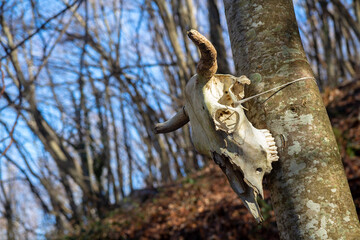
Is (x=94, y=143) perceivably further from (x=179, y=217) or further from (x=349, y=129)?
(x=349, y=129)

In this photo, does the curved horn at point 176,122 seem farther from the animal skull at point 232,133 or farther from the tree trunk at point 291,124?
the tree trunk at point 291,124

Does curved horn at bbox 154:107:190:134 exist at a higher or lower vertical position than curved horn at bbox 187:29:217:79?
lower

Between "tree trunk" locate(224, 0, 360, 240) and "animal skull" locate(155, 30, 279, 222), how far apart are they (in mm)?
73

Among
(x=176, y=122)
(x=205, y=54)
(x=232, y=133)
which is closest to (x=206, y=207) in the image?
(x=176, y=122)

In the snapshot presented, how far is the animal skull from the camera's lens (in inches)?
59.8

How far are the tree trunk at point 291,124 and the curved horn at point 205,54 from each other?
0.27 m

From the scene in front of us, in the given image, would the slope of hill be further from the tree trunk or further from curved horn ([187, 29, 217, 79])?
curved horn ([187, 29, 217, 79])

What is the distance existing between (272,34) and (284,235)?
86 centimetres

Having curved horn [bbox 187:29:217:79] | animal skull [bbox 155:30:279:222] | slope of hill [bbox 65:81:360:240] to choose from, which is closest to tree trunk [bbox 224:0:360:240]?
animal skull [bbox 155:30:279:222]

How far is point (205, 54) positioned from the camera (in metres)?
1.38

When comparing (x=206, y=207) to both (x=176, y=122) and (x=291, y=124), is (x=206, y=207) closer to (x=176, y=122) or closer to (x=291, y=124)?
(x=176, y=122)

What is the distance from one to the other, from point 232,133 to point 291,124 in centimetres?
24

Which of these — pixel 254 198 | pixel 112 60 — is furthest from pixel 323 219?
pixel 112 60

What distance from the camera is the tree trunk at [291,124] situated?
141 cm
